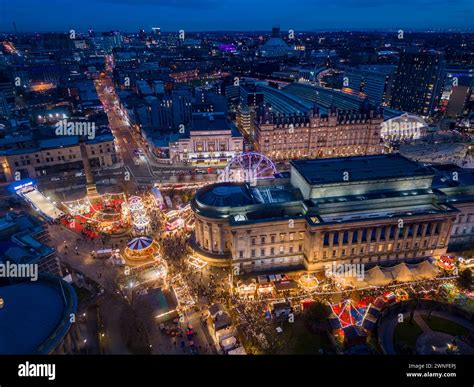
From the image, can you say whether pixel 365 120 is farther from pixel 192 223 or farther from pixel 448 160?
pixel 192 223

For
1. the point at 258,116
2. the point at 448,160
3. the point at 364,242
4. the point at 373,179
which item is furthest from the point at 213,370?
the point at 448,160

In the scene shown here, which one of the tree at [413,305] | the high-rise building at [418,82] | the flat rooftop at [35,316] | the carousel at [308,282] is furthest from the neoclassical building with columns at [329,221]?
the high-rise building at [418,82]

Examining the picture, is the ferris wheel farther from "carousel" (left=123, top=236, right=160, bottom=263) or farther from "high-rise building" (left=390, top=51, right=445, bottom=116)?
"high-rise building" (left=390, top=51, right=445, bottom=116)

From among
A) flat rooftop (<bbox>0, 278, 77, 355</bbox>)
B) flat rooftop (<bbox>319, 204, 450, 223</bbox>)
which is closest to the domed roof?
flat rooftop (<bbox>0, 278, 77, 355</bbox>)

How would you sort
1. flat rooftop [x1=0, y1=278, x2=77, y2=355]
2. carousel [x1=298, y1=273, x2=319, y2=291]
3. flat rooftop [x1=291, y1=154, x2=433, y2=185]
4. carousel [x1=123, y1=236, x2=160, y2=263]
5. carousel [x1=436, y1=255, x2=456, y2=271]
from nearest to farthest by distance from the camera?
flat rooftop [x1=0, y1=278, x2=77, y2=355] → carousel [x1=298, y1=273, x2=319, y2=291] → carousel [x1=436, y1=255, x2=456, y2=271] → carousel [x1=123, y1=236, x2=160, y2=263] → flat rooftop [x1=291, y1=154, x2=433, y2=185]

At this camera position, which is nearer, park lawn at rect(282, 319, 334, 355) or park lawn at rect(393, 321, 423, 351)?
park lawn at rect(282, 319, 334, 355)

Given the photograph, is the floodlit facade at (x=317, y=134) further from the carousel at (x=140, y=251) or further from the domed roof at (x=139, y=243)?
the carousel at (x=140, y=251)
